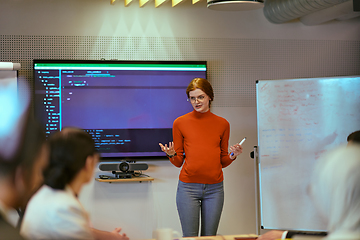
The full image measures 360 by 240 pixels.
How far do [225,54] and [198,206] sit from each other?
2.00 m

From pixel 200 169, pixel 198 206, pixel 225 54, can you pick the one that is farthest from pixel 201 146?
pixel 225 54

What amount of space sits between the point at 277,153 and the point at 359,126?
2.86ft

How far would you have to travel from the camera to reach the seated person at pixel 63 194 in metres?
1.24

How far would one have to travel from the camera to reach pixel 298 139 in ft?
12.5

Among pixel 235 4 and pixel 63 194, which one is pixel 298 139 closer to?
pixel 235 4

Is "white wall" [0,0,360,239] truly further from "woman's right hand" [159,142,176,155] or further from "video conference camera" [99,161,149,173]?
"woman's right hand" [159,142,176,155]

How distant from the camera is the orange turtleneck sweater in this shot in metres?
3.04

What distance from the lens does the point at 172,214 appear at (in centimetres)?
425

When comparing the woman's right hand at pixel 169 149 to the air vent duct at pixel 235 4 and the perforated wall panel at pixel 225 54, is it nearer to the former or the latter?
the air vent duct at pixel 235 4

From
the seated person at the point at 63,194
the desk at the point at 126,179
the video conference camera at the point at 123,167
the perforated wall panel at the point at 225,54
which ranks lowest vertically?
the desk at the point at 126,179

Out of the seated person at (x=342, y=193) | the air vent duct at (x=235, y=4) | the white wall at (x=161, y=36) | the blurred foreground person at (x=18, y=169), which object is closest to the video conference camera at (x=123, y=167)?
the white wall at (x=161, y=36)

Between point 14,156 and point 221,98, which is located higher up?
point 221,98

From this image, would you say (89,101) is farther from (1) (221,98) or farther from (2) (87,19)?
(1) (221,98)

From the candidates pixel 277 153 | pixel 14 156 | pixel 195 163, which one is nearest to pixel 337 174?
pixel 14 156
